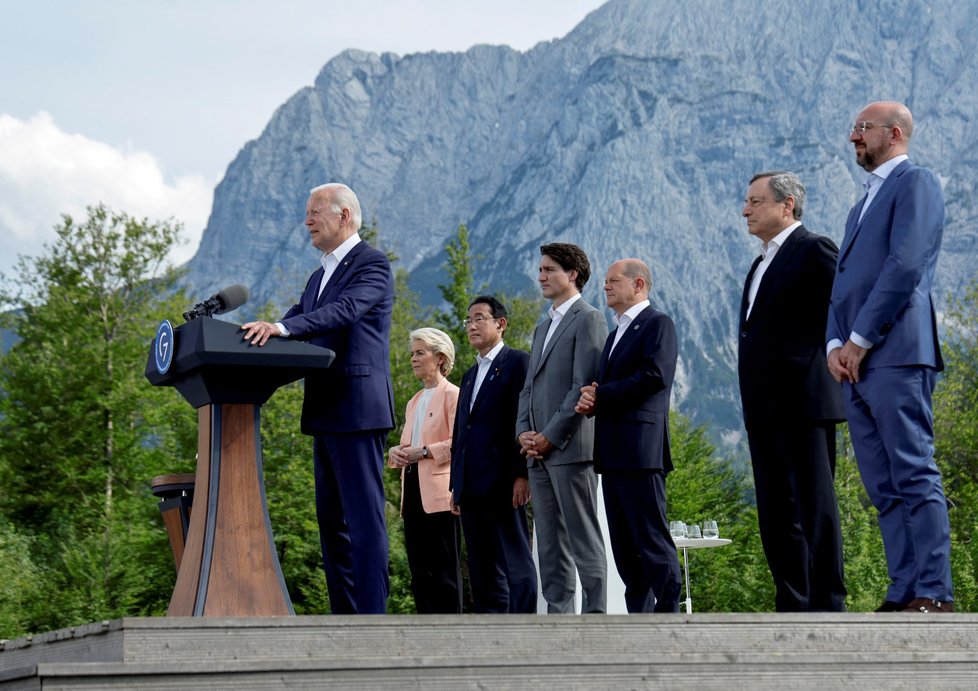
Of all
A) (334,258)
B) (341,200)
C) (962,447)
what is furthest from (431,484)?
(962,447)

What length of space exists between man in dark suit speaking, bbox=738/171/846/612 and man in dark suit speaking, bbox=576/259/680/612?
47 centimetres

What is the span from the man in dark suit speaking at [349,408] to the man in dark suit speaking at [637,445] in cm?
103

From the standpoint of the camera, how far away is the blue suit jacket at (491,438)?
657 centimetres

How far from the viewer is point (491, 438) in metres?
6.66

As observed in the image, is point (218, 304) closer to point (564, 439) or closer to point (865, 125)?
point (564, 439)

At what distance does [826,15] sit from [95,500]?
172297mm

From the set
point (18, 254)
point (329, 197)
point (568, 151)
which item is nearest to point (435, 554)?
point (329, 197)

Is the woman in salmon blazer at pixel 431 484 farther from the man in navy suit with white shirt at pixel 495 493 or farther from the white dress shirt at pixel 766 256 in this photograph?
the white dress shirt at pixel 766 256

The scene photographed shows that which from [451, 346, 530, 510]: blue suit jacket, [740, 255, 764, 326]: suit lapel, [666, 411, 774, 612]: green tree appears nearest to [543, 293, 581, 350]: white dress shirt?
[451, 346, 530, 510]: blue suit jacket

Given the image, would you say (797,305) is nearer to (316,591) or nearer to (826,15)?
(316,591)

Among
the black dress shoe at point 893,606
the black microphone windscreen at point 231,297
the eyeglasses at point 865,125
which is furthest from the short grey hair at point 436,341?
the black dress shoe at point 893,606

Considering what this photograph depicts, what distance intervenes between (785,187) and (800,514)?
1.48 m

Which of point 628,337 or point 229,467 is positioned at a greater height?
point 628,337

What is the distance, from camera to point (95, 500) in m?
30.1
